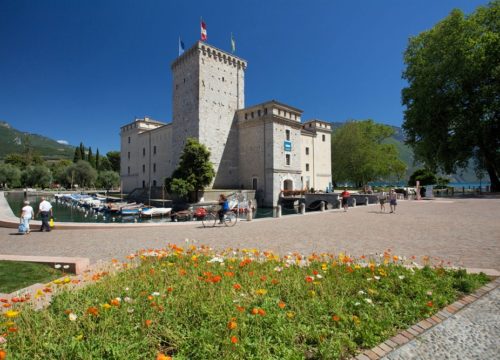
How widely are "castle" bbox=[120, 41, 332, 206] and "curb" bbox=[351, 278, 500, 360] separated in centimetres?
3372

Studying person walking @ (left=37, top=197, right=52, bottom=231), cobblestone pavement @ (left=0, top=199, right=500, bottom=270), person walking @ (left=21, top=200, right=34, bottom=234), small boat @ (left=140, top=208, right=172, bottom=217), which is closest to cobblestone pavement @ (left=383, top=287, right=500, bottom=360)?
cobblestone pavement @ (left=0, top=199, right=500, bottom=270)

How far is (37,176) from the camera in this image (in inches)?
→ 2904

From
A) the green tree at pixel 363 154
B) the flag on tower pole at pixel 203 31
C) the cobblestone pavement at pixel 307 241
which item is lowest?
the cobblestone pavement at pixel 307 241

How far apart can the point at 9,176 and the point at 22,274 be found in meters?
91.7

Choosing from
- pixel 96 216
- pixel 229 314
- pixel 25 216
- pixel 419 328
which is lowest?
pixel 96 216

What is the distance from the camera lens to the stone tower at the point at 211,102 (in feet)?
129

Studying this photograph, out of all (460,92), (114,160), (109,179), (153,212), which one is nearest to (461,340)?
(153,212)

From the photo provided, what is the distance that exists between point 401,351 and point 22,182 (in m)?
102

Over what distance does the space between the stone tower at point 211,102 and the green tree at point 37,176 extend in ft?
178

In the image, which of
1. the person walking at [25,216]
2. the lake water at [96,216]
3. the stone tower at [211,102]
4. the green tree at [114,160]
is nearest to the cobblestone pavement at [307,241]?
the person walking at [25,216]

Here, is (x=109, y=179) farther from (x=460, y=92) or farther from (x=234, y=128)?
(x=460, y=92)

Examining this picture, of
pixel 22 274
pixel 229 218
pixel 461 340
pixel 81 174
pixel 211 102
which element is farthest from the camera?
pixel 81 174

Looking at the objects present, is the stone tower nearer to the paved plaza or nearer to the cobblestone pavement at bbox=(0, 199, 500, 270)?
the paved plaza

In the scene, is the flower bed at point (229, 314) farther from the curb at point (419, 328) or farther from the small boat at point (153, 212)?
the small boat at point (153, 212)
